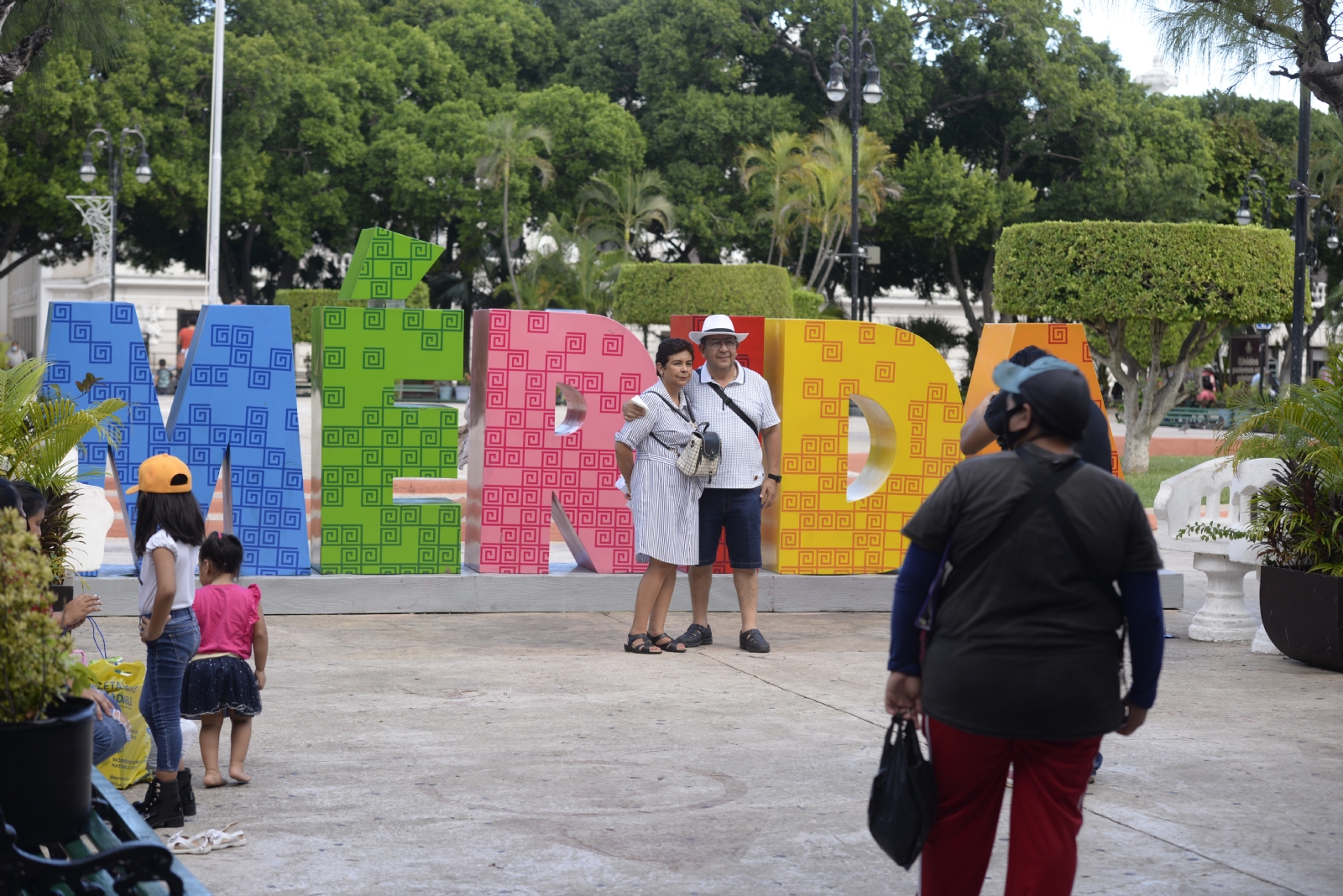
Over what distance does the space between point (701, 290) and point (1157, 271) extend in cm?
1570

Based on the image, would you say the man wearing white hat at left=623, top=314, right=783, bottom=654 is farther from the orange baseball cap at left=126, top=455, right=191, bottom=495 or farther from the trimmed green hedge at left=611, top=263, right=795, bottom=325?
the trimmed green hedge at left=611, top=263, right=795, bottom=325

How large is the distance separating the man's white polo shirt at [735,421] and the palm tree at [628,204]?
33859 mm

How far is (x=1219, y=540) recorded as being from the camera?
8.98 m

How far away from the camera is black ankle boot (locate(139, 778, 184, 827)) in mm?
4930

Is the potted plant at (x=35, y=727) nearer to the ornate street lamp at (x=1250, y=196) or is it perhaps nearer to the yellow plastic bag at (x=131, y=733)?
the yellow plastic bag at (x=131, y=733)

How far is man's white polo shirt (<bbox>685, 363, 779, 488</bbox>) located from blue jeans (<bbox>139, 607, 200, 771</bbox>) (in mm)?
3851

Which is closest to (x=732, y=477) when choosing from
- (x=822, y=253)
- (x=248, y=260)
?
(x=822, y=253)

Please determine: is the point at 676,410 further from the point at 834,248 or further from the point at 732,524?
the point at 834,248

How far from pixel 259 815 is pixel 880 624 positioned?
17.2 ft

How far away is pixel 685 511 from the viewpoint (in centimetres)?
824

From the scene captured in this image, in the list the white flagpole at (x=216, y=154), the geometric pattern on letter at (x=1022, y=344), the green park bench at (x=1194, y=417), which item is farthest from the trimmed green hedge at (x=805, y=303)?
the geometric pattern on letter at (x=1022, y=344)

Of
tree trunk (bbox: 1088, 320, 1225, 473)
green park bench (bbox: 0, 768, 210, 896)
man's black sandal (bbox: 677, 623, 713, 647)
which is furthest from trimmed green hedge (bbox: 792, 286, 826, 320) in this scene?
green park bench (bbox: 0, 768, 210, 896)

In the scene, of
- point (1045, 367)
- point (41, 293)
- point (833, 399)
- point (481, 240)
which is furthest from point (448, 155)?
point (1045, 367)

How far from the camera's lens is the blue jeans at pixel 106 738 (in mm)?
4555
